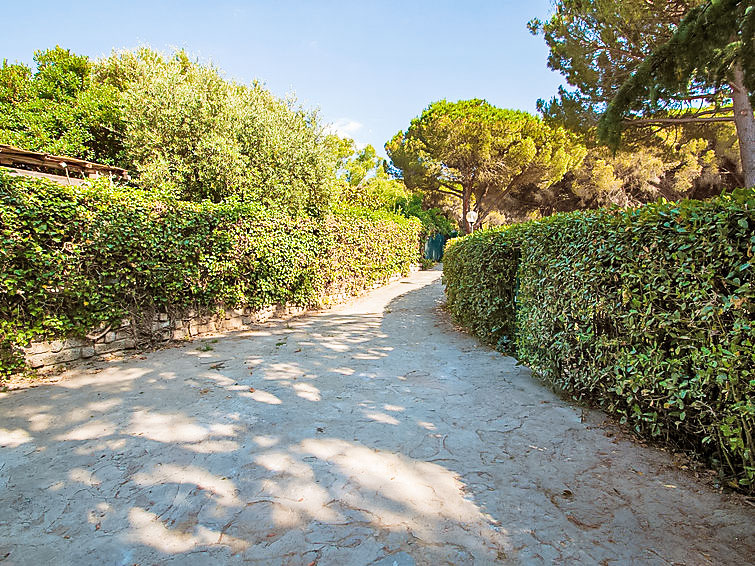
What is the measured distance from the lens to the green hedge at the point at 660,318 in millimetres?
1979

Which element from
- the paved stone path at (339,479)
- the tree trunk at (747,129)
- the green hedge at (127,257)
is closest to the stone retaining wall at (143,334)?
the green hedge at (127,257)

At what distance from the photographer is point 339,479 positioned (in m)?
2.26

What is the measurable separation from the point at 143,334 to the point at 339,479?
4569 mm

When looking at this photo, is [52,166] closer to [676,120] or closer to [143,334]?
[143,334]

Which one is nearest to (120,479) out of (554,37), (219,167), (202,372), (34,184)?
(202,372)

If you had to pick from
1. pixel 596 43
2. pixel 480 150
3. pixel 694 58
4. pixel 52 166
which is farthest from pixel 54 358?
pixel 480 150

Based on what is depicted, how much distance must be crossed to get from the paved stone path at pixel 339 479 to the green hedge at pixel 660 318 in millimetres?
281

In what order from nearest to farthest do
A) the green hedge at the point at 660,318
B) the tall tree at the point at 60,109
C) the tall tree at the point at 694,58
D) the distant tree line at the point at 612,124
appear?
the green hedge at the point at 660,318, the tall tree at the point at 694,58, the distant tree line at the point at 612,124, the tall tree at the point at 60,109

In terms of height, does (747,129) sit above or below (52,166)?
below

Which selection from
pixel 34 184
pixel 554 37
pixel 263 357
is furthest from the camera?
pixel 554 37

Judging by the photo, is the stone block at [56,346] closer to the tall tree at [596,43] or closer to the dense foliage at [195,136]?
the dense foliage at [195,136]

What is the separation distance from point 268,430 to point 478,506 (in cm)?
173

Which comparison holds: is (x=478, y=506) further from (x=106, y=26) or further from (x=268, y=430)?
(x=106, y=26)

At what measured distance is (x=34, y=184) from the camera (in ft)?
13.8
